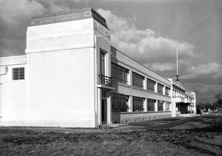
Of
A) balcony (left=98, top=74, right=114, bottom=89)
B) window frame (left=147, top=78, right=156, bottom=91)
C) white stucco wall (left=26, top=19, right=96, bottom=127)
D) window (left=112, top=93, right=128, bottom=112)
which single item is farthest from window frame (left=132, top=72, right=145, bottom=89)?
white stucco wall (left=26, top=19, right=96, bottom=127)

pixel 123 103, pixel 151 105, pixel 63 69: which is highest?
pixel 63 69

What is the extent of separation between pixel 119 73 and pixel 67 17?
36.6 feet

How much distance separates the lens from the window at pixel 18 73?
95.1ft

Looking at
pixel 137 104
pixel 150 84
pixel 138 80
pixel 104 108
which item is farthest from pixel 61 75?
pixel 150 84

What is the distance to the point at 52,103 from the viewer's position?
2658 centimetres

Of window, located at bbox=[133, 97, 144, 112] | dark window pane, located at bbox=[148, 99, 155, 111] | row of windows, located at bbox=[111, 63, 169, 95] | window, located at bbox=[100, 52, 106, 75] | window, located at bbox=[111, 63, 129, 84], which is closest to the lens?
window, located at bbox=[100, 52, 106, 75]

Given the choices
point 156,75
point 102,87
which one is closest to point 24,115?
point 102,87

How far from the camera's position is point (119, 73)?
116 feet

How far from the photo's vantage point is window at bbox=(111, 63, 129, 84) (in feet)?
109

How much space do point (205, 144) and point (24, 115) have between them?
2014 centimetres

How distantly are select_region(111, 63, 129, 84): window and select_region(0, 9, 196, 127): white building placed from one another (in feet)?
14.9

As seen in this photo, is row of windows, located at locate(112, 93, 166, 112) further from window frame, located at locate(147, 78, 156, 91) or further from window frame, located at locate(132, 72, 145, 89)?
window frame, located at locate(147, 78, 156, 91)

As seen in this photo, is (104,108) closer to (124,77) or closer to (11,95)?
(124,77)

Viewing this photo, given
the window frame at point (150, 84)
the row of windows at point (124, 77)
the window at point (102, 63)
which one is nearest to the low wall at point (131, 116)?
the row of windows at point (124, 77)
